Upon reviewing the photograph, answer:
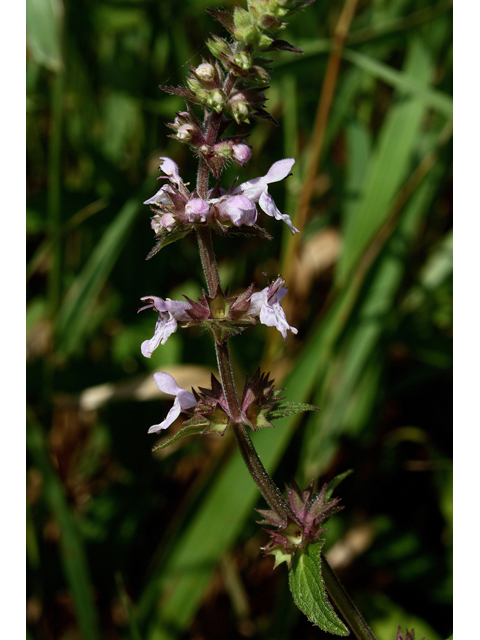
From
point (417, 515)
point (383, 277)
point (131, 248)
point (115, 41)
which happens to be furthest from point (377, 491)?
point (115, 41)

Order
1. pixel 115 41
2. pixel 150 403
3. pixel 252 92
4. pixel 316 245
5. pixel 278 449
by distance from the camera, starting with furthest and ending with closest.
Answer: pixel 316 245, pixel 115 41, pixel 150 403, pixel 278 449, pixel 252 92

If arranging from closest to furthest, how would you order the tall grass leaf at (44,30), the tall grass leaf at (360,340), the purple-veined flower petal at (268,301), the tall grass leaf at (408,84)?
1. the purple-veined flower petal at (268,301)
2. the tall grass leaf at (44,30)
3. the tall grass leaf at (408,84)
4. the tall grass leaf at (360,340)

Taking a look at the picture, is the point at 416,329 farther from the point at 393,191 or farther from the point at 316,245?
the point at 316,245

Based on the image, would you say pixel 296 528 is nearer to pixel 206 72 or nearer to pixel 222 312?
pixel 222 312

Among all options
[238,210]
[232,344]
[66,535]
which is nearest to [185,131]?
[238,210]

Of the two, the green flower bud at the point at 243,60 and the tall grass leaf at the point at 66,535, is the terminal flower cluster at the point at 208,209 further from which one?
the tall grass leaf at the point at 66,535

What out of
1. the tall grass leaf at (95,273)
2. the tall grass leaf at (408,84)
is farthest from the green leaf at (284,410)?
the tall grass leaf at (408,84)
